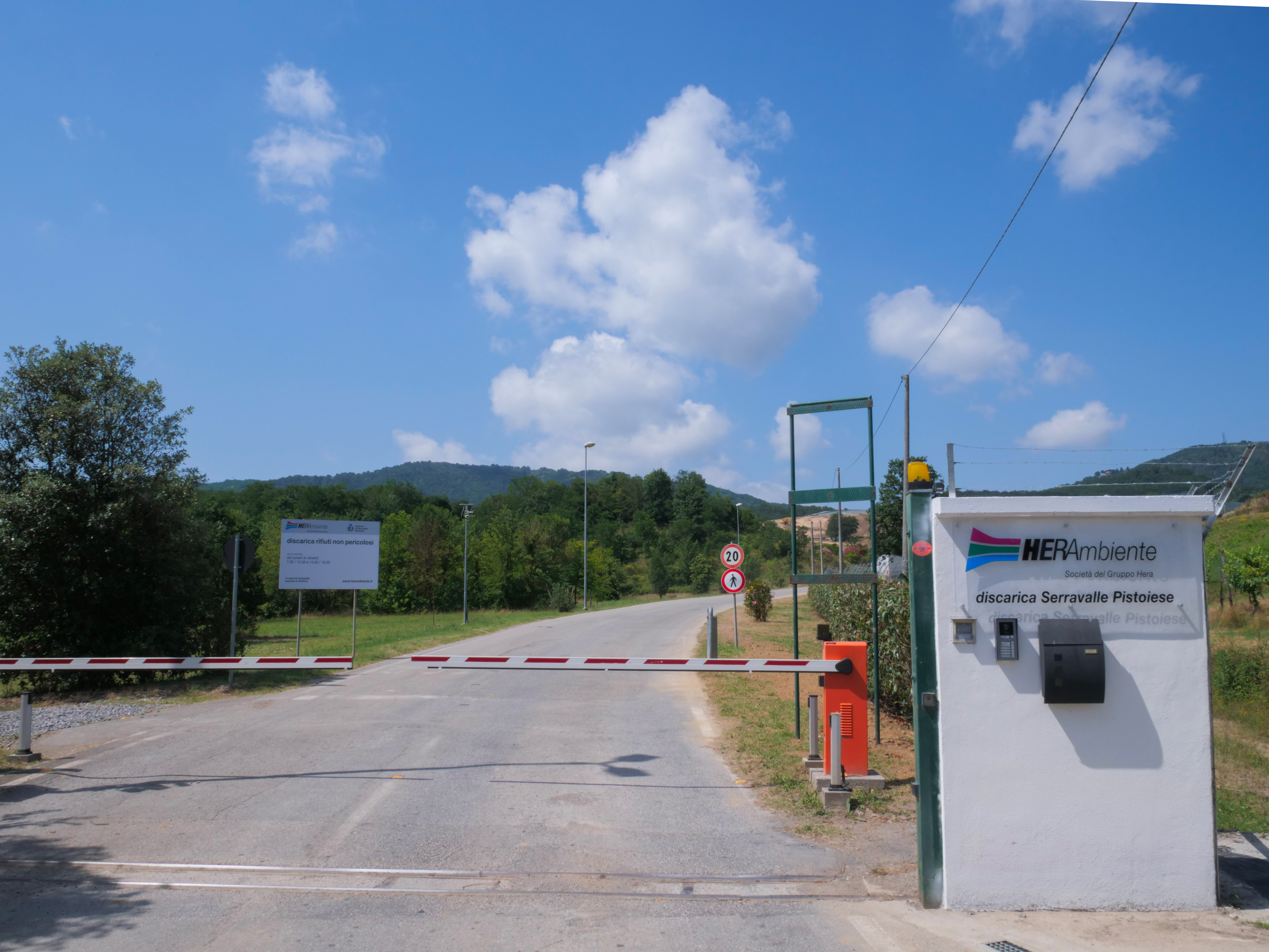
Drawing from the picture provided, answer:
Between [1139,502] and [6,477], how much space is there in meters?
16.5

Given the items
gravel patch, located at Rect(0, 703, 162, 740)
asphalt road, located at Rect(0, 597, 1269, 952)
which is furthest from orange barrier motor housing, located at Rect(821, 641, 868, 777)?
gravel patch, located at Rect(0, 703, 162, 740)

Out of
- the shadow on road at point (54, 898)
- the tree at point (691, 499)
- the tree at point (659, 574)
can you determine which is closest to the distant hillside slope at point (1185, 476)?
the shadow on road at point (54, 898)

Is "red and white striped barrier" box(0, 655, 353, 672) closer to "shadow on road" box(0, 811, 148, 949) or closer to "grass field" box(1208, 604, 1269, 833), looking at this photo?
"shadow on road" box(0, 811, 148, 949)

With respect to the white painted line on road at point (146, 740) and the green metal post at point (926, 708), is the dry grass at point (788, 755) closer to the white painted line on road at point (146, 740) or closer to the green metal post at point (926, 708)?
the green metal post at point (926, 708)

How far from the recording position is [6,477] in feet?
45.2

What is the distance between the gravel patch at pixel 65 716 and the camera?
1034 cm

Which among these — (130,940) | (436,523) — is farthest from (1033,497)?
(436,523)

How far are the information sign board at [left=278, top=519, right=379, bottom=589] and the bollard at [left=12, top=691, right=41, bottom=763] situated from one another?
10.5 meters

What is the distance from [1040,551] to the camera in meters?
5.12

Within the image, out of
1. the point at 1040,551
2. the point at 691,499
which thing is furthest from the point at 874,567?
the point at 691,499

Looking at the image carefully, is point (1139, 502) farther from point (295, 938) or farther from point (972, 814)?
point (295, 938)

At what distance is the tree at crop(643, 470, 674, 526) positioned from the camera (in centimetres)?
13325

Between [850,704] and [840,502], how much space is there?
2.53 metres

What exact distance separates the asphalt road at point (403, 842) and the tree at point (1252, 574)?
21662mm
